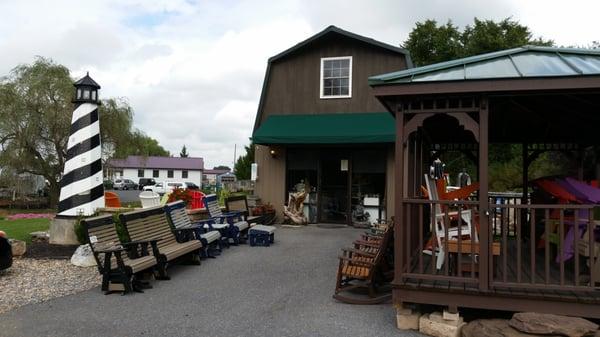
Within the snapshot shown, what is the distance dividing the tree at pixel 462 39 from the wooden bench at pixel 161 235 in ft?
84.5

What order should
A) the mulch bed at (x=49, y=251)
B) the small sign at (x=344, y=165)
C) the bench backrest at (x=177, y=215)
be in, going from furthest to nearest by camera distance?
the small sign at (x=344, y=165) → the mulch bed at (x=49, y=251) → the bench backrest at (x=177, y=215)

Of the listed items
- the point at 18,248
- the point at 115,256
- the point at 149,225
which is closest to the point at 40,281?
the point at 115,256

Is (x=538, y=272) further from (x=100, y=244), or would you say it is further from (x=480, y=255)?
(x=100, y=244)

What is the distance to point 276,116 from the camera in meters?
13.9

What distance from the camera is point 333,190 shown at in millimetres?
13344

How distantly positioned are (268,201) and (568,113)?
8426 millimetres

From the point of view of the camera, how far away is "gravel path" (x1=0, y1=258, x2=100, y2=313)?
242 inches

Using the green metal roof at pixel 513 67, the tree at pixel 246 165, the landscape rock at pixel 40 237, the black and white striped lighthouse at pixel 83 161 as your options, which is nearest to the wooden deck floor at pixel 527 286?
the green metal roof at pixel 513 67

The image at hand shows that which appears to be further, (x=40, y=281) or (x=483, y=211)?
(x=40, y=281)

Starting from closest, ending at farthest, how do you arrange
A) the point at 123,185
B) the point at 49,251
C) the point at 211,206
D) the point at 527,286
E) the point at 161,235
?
the point at 527,286
the point at 161,235
the point at 49,251
the point at 211,206
the point at 123,185

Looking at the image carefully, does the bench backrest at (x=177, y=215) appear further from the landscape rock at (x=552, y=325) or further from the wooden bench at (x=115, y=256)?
the landscape rock at (x=552, y=325)

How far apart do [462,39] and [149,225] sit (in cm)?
2856

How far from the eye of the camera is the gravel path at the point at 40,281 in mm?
6145

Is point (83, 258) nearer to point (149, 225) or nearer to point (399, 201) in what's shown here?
point (149, 225)
